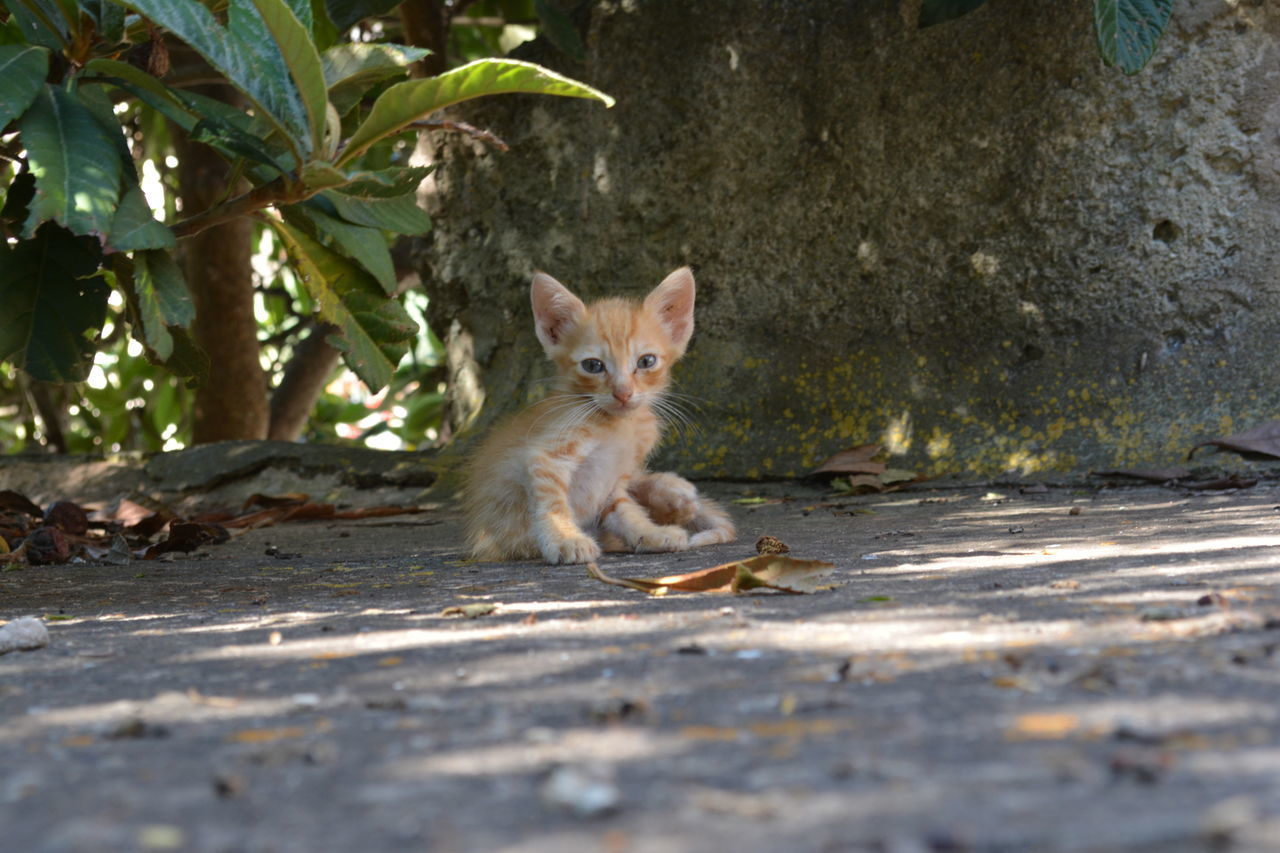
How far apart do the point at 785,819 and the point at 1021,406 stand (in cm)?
423

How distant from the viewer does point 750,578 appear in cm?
252

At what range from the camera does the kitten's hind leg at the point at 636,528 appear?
3.74 metres

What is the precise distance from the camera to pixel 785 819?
1.15m

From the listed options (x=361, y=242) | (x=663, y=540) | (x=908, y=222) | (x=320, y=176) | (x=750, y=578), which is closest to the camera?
(x=750, y=578)

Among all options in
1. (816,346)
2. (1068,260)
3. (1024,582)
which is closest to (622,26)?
(816,346)

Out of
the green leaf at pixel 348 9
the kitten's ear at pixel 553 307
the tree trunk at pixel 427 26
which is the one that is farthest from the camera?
the tree trunk at pixel 427 26

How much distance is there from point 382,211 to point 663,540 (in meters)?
1.34

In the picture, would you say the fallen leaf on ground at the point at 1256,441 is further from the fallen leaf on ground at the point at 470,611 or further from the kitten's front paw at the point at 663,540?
the fallen leaf on ground at the point at 470,611

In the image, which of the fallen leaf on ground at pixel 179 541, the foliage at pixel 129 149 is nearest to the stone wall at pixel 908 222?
the fallen leaf on ground at pixel 179 541

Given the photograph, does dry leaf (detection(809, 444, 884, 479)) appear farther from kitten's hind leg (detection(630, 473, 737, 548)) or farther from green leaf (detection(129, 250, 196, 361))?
green leaf (detection(129, 250, 196, 361))

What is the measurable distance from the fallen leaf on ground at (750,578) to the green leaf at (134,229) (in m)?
1.35

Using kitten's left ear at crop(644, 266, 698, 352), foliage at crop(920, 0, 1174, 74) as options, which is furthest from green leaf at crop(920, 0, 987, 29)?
kitten's left ear at crop(644, 266, 698, 352)

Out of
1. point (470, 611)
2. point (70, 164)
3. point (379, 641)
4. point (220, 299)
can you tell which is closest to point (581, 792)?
point (379, 641)

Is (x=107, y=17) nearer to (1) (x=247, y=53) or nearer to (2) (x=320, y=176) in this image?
(1) (x=247, y=53)
